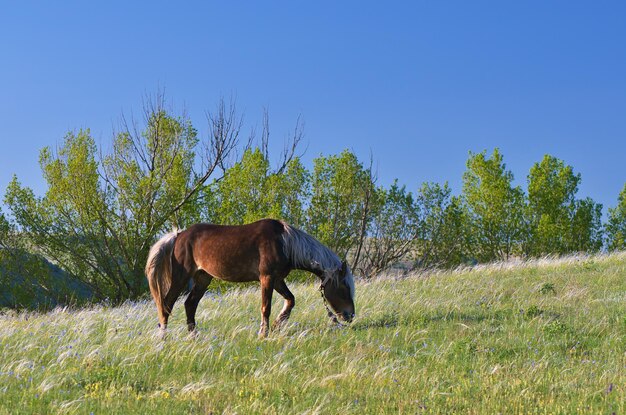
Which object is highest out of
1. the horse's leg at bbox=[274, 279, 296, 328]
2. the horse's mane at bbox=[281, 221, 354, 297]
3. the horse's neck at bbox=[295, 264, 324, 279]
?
the horse's mane at bbox=[281, 221, 354, 297]

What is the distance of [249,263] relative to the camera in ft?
Result: 33.0

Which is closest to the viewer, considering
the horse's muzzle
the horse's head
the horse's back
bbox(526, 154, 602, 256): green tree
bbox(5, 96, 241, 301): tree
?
the horse's back

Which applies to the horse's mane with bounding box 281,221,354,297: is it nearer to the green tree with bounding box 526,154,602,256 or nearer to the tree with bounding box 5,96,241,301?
the tree with bounding box 5,96,241,301

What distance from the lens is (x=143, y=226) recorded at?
1204 inches

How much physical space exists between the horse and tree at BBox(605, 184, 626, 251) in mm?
45131

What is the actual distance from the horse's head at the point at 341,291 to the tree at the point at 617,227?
44865mm

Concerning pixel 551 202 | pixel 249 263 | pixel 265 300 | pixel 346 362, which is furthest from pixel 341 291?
pixel 551 202

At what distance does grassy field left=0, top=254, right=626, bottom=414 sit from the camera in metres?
6.27

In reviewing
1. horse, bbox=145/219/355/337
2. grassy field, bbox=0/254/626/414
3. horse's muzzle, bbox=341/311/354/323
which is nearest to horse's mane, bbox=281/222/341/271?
horse, bbox=145/219/355/337

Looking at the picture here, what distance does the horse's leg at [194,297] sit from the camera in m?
10.5

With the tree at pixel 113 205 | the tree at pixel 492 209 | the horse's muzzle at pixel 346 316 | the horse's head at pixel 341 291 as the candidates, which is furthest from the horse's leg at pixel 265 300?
the tree at pixel 492 209

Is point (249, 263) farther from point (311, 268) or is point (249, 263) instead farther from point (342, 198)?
point (342, 198)

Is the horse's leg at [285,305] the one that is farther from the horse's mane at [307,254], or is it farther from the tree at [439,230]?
the tree at [439,230]

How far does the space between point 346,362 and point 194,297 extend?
366cm
